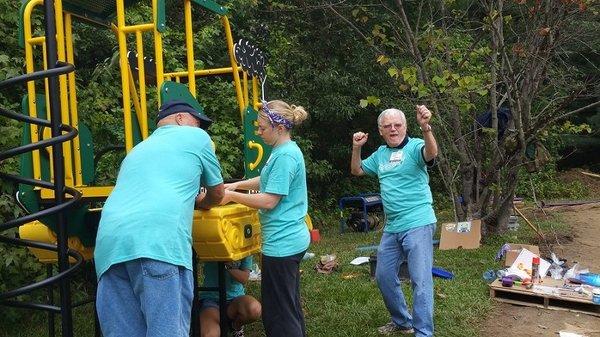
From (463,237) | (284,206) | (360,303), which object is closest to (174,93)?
(284,206)

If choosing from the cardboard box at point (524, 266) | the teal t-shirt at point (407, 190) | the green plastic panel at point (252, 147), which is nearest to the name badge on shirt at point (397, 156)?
the teal t-shirt at point (407, 190)

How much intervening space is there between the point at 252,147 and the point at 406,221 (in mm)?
1194

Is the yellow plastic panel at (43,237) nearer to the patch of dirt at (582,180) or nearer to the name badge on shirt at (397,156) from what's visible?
the name badge on shirt at (397,156)

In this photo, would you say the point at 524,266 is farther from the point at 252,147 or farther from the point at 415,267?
the point at 252,147

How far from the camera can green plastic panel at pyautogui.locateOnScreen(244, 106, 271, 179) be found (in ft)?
13.4

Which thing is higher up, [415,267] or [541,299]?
[415,267]

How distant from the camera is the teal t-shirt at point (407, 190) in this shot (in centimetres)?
409

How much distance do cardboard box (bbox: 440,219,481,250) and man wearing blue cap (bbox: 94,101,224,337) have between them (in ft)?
20.0

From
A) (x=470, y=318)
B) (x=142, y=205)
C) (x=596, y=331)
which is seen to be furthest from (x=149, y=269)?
(x=596, y=331)

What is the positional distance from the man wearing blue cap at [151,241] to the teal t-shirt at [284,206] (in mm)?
793

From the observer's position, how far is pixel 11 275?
200 inches

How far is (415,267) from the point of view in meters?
4.00

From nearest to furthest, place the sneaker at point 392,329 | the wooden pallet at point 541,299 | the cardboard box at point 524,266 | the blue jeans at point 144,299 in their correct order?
the blue jeans at point 144,299
the sneaker at point 392,329
the wooden pallet at point 541,299
the cardboard box at point 524,266

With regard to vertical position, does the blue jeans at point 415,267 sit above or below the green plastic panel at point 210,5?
below
